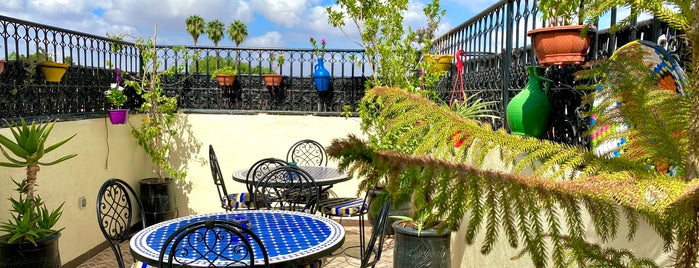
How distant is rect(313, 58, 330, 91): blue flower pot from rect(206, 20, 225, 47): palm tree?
2216cm

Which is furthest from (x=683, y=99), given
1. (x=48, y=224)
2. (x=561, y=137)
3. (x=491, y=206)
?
(x=48, y=224)

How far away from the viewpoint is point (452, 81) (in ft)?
17.0

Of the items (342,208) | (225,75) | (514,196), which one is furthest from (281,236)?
(225,75)

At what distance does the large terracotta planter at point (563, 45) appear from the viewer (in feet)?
6.52

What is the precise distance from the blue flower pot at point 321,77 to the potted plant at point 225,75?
3.34 feet

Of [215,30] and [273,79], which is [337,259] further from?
[215,30]

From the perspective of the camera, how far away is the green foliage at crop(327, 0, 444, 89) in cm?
502

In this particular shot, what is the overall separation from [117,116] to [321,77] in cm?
238

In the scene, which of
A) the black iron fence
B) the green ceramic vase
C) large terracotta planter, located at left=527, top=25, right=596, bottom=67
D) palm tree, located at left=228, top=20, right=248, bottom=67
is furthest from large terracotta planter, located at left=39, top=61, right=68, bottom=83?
palm tree, located at left=228, top=20, right=248, bottom=67

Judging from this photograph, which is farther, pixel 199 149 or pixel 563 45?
pixel 199 149

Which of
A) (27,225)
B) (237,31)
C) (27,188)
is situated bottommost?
(27,225)

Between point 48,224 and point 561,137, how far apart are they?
3.40 metres

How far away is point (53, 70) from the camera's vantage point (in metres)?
4.14

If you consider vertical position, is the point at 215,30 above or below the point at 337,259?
above
